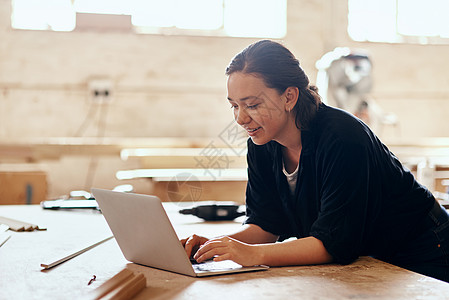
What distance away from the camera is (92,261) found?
1.18 meters

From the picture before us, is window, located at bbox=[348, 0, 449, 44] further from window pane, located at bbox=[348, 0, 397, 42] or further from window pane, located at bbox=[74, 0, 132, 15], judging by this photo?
window pane, located at bbox=[74, 0, 132, 15]

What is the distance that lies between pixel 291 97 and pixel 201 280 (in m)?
0.62

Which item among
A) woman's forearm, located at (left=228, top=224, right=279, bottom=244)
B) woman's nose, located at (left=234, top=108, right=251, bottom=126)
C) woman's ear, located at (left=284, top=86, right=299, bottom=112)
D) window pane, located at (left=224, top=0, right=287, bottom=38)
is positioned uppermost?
window pane, located at (left=224, top=0, right=287, bottom=38)

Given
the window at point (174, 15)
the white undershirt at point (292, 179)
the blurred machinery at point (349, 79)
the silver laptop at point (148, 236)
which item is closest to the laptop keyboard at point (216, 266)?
the silver laptop at point (148, 236)

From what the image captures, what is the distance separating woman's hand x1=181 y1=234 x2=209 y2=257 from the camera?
1.21 metres

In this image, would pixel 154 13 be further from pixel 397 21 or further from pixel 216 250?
pixel 216 250

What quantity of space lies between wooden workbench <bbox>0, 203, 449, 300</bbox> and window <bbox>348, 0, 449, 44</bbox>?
4543 mm

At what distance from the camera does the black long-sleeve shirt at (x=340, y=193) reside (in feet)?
3.97

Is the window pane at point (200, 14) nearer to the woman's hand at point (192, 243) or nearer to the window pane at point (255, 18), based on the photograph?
the window pane at point (255, 18)

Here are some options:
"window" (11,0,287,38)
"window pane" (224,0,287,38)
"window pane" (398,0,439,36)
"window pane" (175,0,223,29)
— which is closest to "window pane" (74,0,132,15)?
"window" (11,0,287,38)

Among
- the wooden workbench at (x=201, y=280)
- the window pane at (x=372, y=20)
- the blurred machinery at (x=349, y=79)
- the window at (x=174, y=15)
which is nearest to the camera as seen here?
the wooden workbench at (x=201, y=280)

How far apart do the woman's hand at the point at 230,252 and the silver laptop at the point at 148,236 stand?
17 mm

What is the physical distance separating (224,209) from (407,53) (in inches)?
161

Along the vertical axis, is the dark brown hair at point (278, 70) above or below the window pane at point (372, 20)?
below
